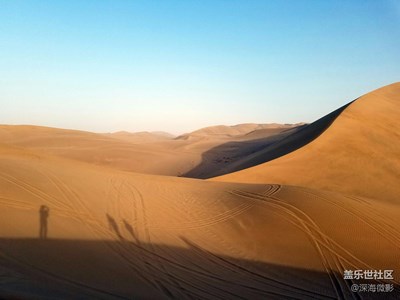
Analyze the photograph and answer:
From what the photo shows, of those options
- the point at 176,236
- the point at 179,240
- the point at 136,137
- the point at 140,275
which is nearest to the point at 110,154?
the point at 176,236

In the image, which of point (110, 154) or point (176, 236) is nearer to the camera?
point (176, 236)

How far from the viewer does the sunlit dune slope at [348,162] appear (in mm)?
12484

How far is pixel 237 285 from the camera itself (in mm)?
4930

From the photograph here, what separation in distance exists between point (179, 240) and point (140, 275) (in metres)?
1.69

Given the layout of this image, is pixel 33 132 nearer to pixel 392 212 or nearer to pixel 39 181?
pixel 39 181

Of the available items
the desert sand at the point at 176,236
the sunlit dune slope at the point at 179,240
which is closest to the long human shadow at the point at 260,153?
the desert sand at the point at 176,236

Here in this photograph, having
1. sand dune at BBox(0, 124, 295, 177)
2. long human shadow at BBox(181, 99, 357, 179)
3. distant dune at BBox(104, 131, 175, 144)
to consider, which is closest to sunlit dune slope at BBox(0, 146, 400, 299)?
long human shadow at BBox(181, 99, 357, 179)

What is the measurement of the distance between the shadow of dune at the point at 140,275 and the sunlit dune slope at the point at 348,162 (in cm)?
785

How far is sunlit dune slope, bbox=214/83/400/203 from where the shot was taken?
1248 centimetres

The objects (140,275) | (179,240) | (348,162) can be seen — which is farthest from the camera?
(348,162)

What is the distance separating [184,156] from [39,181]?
25450 millimetres

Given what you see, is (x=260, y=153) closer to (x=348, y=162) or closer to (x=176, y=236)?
(x=348, y=162)

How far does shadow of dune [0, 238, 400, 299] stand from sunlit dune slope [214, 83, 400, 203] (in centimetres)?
785

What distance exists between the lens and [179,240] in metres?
6.44
